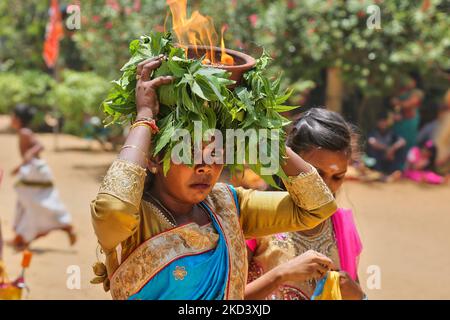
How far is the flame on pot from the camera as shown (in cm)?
246

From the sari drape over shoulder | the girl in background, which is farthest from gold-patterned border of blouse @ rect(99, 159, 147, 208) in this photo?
the girl in background

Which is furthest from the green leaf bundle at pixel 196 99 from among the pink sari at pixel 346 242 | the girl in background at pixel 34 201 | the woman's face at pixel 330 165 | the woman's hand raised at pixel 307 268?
the girl in background at pixel 34 201

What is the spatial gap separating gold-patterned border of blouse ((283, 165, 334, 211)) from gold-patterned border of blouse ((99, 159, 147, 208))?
57 cm

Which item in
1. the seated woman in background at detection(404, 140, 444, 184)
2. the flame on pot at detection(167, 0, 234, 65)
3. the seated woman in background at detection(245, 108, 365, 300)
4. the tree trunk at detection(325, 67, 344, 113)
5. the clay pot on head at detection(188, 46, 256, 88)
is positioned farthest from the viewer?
the tree trunk at detection(325, 67, 344, 113)

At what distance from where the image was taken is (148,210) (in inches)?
93.4

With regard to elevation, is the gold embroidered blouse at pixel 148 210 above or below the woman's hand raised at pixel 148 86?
below

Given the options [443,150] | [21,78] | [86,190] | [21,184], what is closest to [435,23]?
[443,150]

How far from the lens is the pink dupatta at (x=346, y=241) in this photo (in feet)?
10.6

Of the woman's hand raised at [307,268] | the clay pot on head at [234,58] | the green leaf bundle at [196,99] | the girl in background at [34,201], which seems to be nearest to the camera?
the green leaf bundle at [196,99]

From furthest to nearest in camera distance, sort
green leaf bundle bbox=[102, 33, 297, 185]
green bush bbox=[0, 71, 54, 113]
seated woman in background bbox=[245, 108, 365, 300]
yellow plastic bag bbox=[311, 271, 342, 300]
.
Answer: green bush bbox=[0, 71, 54, 113] < seated woman in background bbox=[245, 108, 365, 300] < yellow plastic bag bbox=[311, 271, 342, 300] < green leaf bundle bbox=[102, 33, 297, 185]

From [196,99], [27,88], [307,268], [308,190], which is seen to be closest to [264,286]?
[307,268]

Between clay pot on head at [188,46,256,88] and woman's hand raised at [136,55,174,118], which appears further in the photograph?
clay pot on head at [188,46,256,88]

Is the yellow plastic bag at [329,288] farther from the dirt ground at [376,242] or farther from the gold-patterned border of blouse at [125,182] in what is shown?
the gold-patterned border of blouse at [125,182]

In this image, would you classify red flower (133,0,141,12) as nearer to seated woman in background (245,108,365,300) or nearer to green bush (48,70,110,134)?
green bush (48,70,110,134)
